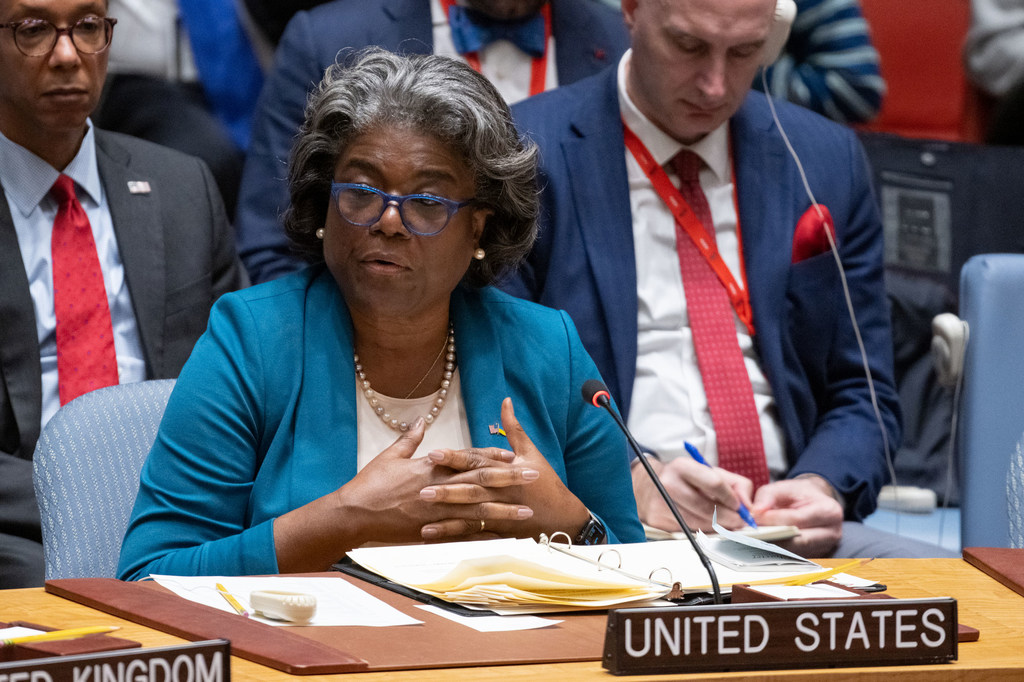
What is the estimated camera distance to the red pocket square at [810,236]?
297 cm

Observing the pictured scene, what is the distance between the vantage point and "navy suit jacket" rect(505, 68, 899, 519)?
2836 mm

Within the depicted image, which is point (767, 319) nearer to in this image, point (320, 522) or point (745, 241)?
point (745, 241)

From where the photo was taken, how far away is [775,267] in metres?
2.92

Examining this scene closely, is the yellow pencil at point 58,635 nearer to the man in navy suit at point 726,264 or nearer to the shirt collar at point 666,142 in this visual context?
the man in navy suit at point 726,264

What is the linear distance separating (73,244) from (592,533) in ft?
5.03

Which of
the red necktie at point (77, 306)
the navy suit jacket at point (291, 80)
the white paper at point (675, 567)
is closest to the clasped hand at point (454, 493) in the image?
the white paper at point (675, 567)

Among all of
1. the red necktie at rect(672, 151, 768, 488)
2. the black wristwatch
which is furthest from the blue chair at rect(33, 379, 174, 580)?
the red necktie at rect(672, 151, 768, 488)

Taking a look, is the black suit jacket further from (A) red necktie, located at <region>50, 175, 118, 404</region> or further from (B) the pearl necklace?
(B) the pearl necklace

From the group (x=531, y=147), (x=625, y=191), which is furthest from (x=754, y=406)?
(x=531, y=147)

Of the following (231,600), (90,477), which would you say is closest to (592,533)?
(231,600)

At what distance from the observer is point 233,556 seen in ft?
5.91

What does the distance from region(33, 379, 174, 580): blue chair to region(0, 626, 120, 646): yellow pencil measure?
2.19 feet

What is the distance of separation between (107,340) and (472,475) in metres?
1.40

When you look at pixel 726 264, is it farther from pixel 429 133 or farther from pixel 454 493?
pixel 454 493
